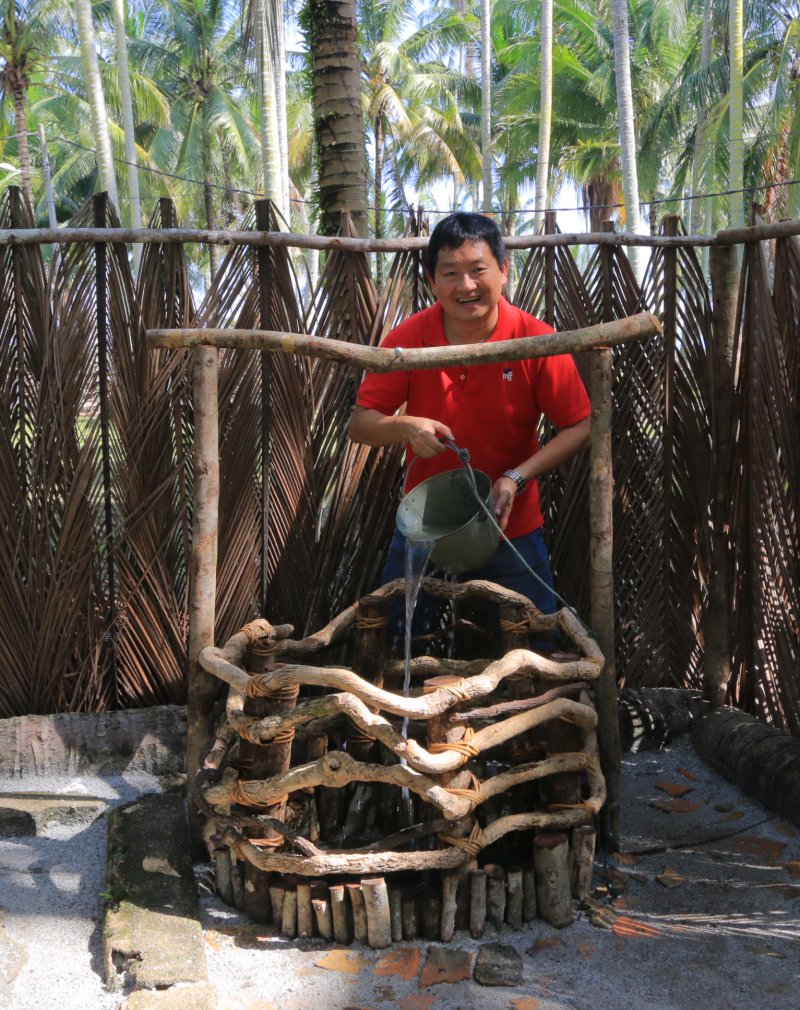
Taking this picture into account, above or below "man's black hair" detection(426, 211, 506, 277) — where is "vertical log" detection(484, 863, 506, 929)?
below

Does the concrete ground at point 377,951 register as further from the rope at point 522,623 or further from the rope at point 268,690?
the rope at point 522,623

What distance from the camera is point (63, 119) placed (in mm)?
30234

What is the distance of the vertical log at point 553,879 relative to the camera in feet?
8.97

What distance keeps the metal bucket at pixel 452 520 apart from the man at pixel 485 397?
80 mm

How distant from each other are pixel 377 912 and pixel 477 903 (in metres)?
0.27

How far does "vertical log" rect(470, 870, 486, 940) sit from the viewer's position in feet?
8.77

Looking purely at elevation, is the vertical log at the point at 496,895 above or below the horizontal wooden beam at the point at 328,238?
below

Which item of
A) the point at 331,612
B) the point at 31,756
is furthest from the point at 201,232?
the point at 31,756

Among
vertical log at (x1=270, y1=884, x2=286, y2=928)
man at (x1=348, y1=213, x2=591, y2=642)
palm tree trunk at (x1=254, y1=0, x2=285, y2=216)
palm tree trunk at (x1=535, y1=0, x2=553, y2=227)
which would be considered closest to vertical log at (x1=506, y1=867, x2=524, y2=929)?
vertical log at (x1=270, y1=884, x2=286, y2=928)

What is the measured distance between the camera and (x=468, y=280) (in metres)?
3.06

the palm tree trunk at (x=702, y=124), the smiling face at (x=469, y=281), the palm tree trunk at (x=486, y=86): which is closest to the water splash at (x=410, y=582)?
the smiling face at (x=469, y=281)

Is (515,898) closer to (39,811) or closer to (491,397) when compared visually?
(491,397)

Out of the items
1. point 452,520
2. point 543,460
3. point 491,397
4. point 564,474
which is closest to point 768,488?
point 564,474

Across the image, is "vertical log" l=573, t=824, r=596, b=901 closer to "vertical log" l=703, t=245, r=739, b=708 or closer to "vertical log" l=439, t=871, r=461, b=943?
"vertical log" l=439, t=871, r=461, b=943
